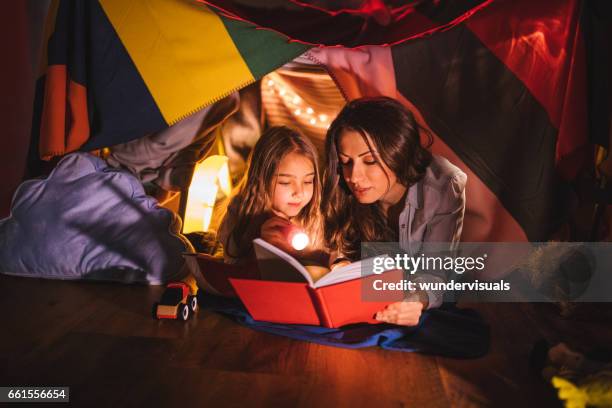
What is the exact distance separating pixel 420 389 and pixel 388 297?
27 centimetres

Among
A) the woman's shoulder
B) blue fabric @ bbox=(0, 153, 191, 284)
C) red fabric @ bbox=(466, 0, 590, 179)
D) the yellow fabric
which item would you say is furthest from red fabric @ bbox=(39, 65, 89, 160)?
red fabric @ bbox=(466, 0, 590, 179)

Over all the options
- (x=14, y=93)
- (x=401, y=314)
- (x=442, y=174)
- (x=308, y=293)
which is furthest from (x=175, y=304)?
(x=14, y=93)

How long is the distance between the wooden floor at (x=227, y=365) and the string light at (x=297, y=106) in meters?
0.70

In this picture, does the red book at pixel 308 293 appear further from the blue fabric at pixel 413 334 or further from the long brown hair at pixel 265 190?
the long brown hair at pixel 265 190

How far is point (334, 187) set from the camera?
5.48 feet

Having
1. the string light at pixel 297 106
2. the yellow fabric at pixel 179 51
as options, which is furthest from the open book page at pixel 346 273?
the yellow fabric at pixel 179 51

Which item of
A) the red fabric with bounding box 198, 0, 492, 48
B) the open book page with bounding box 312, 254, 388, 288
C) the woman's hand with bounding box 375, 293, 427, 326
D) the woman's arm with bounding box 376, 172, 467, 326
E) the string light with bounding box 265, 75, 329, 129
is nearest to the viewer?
the open book page with bounding box 312, 254, 388, 288

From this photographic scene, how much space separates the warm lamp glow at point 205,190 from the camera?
1.87 m

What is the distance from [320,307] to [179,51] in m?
0.95

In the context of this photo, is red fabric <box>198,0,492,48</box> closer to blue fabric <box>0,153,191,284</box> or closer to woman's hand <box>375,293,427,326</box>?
blue fabric <box>0,153,191,284</box>

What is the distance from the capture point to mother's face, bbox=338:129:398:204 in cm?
160

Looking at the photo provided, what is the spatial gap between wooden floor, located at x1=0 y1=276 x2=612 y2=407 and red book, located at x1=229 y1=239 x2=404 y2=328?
73mm

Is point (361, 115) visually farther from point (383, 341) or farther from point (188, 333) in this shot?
point (188, 333)

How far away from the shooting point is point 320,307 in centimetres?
137
